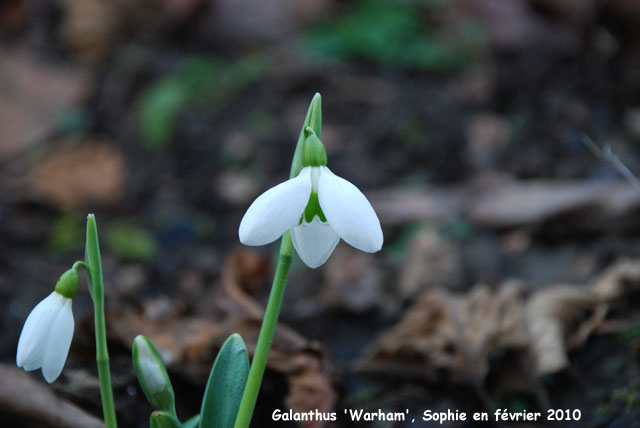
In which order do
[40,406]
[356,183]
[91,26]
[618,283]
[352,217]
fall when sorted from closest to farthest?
1. [352,217]
2. [40,406]
3. [618,283]
4. [356,183]
5. [91,26]

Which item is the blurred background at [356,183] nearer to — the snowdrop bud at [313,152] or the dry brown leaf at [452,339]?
the dry brown leaf at [452,339]

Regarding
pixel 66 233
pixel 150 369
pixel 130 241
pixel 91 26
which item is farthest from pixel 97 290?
pixel 91 26

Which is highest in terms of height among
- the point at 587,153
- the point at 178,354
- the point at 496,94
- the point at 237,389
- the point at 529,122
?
the point at 496,94

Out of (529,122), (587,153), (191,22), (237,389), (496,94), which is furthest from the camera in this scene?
(191,22)

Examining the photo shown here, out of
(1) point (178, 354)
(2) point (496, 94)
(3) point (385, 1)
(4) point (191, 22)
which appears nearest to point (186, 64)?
(4) point (191, 22)

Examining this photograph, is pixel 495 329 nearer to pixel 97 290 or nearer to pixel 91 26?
pixel 97 290

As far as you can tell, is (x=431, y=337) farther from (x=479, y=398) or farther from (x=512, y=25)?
(x=512, y=25)
